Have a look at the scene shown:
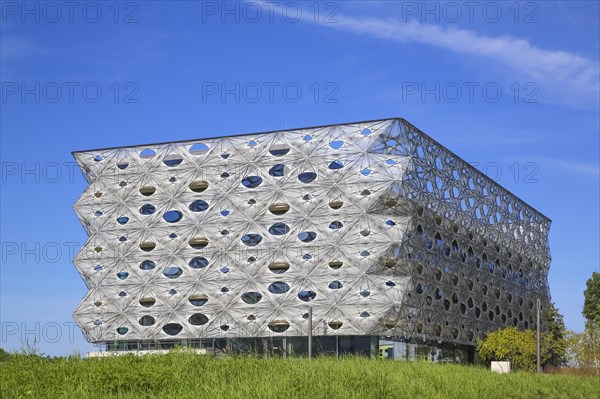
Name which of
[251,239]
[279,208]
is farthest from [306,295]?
[279,208]

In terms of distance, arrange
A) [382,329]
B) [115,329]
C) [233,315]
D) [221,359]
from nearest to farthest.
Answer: [221,359], [382,329], [233,315], [115,329]

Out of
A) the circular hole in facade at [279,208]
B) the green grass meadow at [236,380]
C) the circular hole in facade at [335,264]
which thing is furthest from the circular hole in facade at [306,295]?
the green grass meadow at [236,380]

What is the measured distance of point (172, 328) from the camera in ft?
159

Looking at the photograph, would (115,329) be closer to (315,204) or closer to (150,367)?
(315,204)

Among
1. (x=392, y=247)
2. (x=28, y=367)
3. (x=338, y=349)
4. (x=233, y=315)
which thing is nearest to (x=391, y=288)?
(x=392, y=247)

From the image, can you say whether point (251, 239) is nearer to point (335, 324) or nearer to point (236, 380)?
point (335, 324)

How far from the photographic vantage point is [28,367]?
1692cm

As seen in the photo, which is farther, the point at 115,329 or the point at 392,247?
the point at 115,329

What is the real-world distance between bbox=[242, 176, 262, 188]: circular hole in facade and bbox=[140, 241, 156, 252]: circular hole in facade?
7336 millimetres

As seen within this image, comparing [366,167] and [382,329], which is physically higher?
[366,167]

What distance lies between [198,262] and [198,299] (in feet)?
7.51

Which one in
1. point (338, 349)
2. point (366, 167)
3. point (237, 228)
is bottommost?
point (338, 349)

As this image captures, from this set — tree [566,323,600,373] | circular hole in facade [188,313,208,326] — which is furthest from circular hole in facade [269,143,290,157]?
tree [566,323,600,373]

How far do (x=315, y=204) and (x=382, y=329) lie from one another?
821 centimetres
